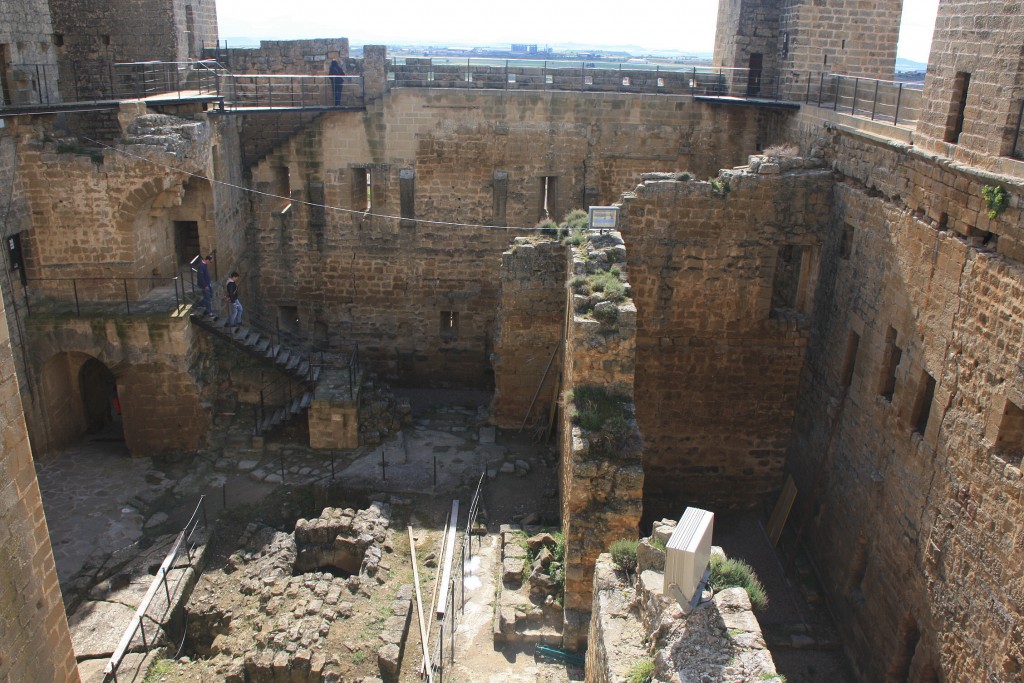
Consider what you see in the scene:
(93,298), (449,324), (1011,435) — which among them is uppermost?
(1011,435)

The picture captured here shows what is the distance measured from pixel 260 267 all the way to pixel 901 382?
1278cm

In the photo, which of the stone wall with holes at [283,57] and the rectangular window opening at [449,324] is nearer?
the rectangular window opening at [449,324]

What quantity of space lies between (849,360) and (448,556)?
6.19 m

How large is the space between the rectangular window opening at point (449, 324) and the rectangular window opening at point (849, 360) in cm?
849

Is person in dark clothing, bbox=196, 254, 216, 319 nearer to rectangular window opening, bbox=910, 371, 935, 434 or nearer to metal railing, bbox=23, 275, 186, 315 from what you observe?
metal railing, bbox=23, 275, 186, 315

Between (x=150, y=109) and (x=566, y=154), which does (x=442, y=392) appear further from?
(x=150, y=109)

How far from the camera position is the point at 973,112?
9.36 m

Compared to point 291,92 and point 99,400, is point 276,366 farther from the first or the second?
point 291,92

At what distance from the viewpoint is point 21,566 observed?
23.1ft

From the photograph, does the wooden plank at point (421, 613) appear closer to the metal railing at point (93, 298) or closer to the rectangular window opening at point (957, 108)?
the metal railing at point (93, 298)

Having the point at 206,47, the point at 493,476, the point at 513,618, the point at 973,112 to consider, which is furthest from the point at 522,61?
the point at 513,618

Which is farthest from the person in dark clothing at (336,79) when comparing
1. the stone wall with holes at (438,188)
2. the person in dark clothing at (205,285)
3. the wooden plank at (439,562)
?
the wooden plank at (439,562)

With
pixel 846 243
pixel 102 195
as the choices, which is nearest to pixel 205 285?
pixel 102 195

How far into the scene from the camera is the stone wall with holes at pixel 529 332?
14.1 metres
